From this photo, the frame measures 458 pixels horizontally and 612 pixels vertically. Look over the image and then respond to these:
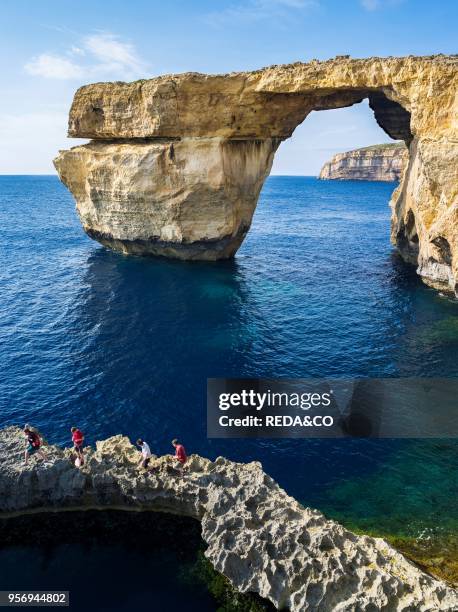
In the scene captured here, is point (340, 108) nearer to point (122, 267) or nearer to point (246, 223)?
point (246, 223)

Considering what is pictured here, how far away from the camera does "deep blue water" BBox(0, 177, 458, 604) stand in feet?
71.4

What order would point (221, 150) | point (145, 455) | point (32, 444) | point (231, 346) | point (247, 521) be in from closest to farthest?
point (247, 521), point (32, 444), point (145, 455), point (231, 346), point (221, 150)

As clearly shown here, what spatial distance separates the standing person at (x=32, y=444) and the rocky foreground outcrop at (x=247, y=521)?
351 mm

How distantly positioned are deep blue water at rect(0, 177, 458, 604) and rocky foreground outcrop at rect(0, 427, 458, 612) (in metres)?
3.22

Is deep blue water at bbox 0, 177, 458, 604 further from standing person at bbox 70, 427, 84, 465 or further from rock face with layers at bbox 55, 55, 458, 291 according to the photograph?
standing person at bbox 70, 427, 84, 465

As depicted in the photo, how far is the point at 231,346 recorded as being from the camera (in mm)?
33188

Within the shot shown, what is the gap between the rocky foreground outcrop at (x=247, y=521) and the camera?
1442 centimetres

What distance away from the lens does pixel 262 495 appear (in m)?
17.7

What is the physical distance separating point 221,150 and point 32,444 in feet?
115

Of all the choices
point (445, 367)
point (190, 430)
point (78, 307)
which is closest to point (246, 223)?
point (78, 307)

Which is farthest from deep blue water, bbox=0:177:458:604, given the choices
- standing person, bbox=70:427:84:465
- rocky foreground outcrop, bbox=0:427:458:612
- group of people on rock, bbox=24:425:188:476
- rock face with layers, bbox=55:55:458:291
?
standing person, bbox=70:427:84:465

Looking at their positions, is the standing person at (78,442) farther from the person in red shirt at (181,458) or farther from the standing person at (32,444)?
the person in red shirt at (181,458)

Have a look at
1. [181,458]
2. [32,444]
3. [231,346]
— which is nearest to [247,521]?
[181,458]

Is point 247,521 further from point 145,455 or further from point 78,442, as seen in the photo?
point 78,442
